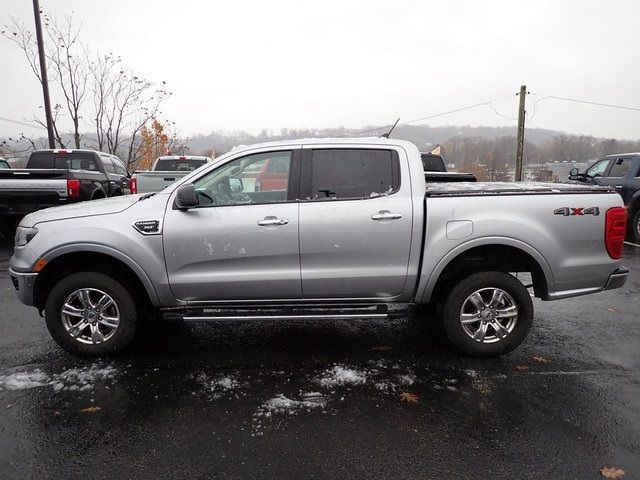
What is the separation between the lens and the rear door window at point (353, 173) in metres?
4.04

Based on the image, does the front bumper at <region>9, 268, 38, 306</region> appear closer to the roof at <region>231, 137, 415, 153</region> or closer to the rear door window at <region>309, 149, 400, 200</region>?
the roof at <region>231, 137, 415, 153</region>

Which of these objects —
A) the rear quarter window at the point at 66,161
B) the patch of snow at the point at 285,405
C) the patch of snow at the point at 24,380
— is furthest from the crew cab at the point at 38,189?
the patch of snow at the point at 285,405

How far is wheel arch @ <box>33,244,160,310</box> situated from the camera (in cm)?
393

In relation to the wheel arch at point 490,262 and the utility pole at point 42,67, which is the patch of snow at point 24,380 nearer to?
the wheel arch at point 490,262

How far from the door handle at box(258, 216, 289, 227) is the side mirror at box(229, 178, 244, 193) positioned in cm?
40

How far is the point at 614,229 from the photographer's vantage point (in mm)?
3965

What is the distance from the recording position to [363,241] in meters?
3.93

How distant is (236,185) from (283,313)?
3.92ft

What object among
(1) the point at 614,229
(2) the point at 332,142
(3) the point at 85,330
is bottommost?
(3) the point at 85,330

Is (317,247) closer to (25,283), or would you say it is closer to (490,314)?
(490,314)

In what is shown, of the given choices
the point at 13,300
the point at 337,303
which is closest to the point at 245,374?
the point at 337,303

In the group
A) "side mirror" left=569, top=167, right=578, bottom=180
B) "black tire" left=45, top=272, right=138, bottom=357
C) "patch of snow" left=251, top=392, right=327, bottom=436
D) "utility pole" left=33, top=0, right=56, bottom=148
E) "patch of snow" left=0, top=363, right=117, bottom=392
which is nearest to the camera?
"patch of snow" left=251, top=392, right=327, bottom=436

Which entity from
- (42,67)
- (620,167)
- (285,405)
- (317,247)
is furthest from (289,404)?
(42,67)

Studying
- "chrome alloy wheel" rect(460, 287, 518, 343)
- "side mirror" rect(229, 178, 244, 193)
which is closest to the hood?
"side mirror" rect(229, 178, 244, 193)
